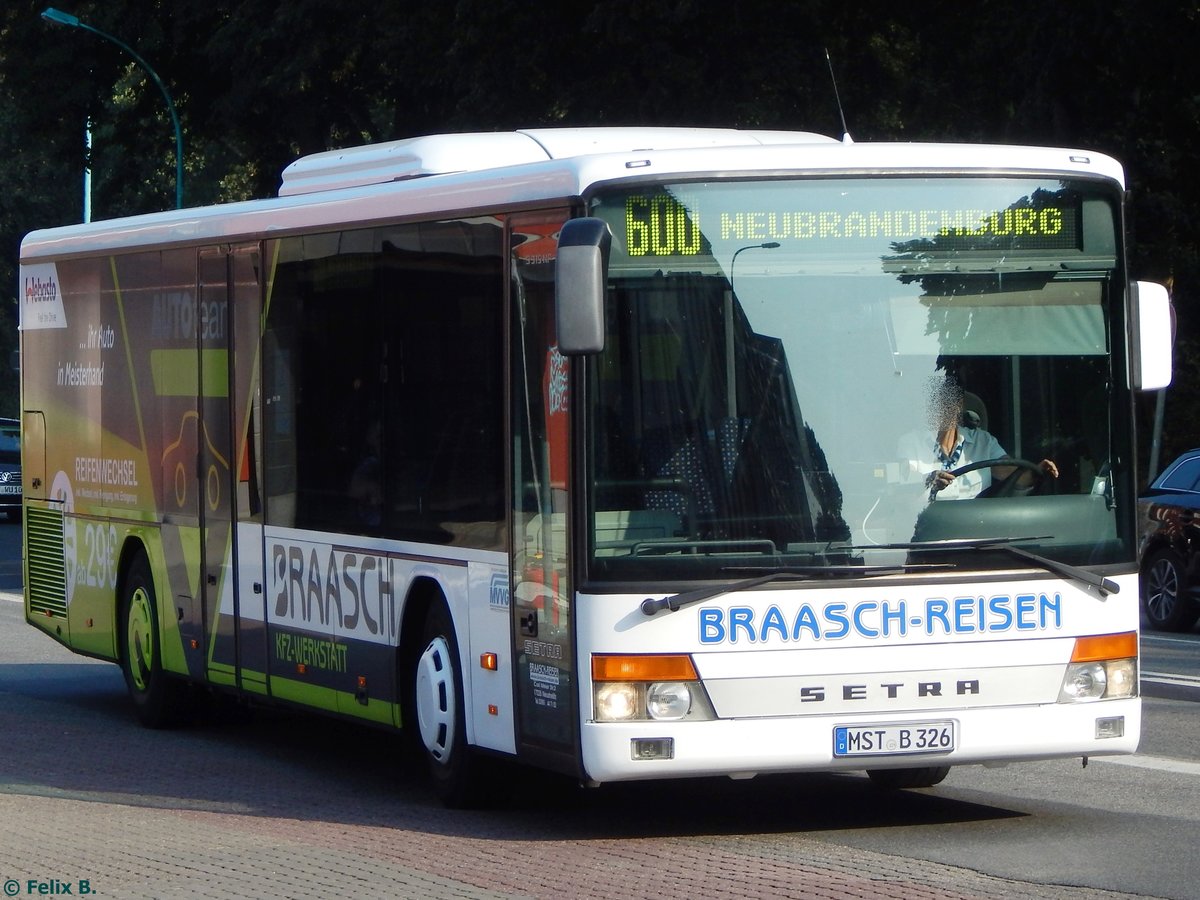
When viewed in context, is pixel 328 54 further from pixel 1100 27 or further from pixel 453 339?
pixel 453 339

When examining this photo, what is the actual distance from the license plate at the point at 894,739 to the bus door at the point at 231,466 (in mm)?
4018

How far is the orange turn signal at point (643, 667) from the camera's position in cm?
798

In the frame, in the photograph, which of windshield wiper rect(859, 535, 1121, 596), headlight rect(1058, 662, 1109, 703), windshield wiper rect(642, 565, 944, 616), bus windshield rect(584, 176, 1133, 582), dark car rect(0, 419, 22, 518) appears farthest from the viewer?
dark car rect(0, 419, 22, 518)

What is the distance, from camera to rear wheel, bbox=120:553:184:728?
12789 mm

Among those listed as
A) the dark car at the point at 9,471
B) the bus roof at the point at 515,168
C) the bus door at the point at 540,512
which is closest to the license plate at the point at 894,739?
the bus door at the point at 540,512

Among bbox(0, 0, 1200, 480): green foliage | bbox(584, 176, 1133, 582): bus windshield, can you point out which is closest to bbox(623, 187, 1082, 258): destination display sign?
bbox(584, 176, 1133, 582): bus windshield

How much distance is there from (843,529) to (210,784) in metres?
3.81

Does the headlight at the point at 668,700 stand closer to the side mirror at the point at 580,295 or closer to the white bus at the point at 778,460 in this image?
the white bus at the point at 778,460

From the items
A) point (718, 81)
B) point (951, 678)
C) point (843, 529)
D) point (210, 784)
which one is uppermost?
point (718, 81)

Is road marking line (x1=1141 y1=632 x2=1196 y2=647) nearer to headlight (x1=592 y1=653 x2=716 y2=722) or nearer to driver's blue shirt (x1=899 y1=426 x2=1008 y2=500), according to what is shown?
driver's blue shirt (x1=899 y1=426 x2=1008 y2=500)

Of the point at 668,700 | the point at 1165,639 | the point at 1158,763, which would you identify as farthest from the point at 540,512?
the point at 1165,639

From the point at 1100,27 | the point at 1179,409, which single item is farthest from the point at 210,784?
the point at 1179,409

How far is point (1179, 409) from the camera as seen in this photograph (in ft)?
109

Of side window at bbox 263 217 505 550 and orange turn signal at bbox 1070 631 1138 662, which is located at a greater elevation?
side window at bbox 263 217 505 550
